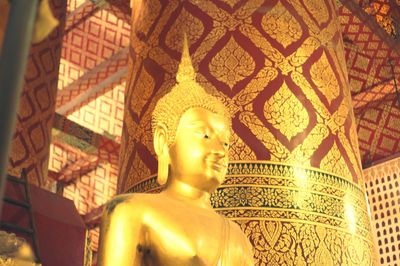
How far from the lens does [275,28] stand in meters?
3.76

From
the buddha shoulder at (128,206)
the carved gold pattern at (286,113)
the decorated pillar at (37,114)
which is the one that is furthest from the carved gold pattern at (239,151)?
the decorated pillar at (37,114)

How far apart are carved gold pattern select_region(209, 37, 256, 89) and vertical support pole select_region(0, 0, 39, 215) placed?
9.75 feet

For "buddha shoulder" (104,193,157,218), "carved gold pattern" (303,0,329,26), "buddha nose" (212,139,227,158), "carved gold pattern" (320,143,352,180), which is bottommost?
"buddha shoulder" (104,193,157,218)

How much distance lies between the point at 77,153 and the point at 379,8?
13.2 feet

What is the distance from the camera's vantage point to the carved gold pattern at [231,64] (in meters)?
3.60

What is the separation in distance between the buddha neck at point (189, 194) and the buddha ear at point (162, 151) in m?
0.06

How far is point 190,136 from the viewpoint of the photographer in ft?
7.70

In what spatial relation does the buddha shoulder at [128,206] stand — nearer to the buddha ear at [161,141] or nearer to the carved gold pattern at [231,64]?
the buddha ear at [161,141]

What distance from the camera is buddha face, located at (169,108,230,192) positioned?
2291 millimetres

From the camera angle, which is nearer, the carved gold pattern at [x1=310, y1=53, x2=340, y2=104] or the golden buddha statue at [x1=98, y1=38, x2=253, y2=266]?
the golden buddha statue at [x1=98, y1=38, x2=253, y2=266]

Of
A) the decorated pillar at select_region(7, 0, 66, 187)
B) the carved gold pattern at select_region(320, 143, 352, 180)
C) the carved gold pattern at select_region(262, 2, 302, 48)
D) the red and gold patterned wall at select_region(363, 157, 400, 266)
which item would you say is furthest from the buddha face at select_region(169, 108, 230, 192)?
the red and gold patterned wall at select_region(363, 157, 400, 266)

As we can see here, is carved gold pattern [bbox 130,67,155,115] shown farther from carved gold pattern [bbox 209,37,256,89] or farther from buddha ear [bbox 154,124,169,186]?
buddha ear [bbox 154,124,169,186]

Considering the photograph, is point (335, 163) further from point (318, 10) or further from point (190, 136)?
point (190, 136)

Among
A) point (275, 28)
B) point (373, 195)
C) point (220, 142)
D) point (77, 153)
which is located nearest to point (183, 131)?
point (220, 142)
